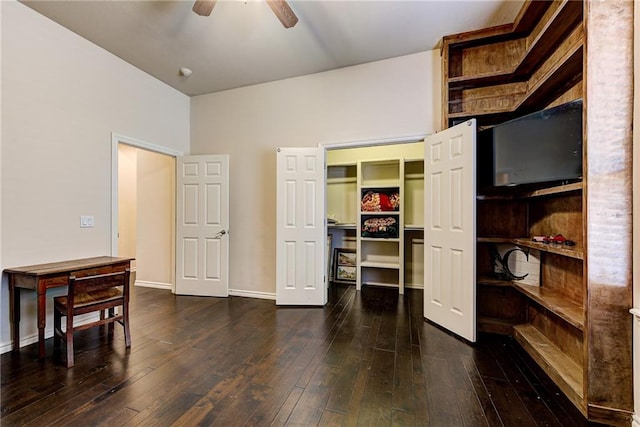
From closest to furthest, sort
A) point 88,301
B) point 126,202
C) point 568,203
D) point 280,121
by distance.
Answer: point 568,203, point 88,301, point 280,121, point 126,202

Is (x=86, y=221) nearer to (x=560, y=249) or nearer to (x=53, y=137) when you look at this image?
(x=53, y=137)

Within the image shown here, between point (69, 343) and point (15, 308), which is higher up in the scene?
point (15, 308)

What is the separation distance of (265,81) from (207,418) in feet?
12.3

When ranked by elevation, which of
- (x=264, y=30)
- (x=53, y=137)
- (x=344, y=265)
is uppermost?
(x=264, y=30)

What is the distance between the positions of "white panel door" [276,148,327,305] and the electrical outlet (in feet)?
6.48

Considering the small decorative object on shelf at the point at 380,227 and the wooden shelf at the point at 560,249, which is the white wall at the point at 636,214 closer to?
the wooden shelf at the point at 560,249

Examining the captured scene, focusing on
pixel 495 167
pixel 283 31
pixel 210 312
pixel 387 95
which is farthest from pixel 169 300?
pixel 495 167

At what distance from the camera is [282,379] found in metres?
1.97

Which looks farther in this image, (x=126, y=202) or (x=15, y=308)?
(x=126, y=202)

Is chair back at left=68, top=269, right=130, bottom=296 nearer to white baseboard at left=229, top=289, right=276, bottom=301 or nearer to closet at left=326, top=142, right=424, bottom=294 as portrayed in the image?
white baseboard at left=229, top=289, right=276, bottom=301

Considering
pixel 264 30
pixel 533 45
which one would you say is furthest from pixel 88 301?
pixel 533 45

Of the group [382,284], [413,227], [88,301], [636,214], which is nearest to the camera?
[636,214]

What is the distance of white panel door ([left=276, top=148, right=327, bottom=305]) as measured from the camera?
3533 millimetres

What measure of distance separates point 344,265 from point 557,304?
10.1 ft
